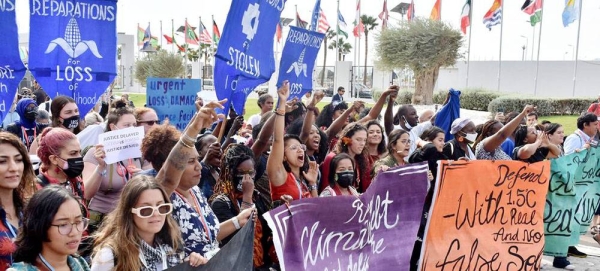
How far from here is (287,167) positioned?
4.84 metres

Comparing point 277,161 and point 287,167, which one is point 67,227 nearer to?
point 277,161

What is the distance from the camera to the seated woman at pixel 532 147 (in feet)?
21.0

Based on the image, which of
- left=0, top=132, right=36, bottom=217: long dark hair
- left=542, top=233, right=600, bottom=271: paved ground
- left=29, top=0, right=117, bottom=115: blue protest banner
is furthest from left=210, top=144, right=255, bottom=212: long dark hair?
left=542, top=233, right=600, bottom=271: paved ground

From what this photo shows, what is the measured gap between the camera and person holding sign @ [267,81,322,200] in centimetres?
461

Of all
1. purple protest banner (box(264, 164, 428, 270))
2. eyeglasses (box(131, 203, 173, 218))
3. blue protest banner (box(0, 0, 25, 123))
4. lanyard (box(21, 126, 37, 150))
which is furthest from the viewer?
lanyard (box(21, 126, 37, 150))

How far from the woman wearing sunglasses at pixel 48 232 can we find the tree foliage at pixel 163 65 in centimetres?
4247

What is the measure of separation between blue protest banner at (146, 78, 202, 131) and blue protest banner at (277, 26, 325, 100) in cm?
109

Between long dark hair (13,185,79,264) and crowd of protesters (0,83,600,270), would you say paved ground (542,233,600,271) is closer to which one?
crowd of protesters (0,83,600,270)

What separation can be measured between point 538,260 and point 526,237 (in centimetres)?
26

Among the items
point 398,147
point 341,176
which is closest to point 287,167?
point 341,176

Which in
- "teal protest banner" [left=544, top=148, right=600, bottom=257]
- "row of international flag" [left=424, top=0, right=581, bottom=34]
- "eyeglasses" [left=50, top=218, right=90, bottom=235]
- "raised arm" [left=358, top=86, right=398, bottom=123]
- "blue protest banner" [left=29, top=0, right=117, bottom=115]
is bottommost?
"teal protest banner" [left=544, top=148, right=600, bottom=257]

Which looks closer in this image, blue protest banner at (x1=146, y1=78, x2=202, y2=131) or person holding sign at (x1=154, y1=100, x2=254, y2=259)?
person holding sign at (x1=154, y1=100, x2=254, y2=259)

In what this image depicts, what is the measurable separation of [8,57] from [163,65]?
1619 inches

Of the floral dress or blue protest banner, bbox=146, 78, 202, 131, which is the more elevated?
blue protest banner, bbox=146, 78, 202, 131
